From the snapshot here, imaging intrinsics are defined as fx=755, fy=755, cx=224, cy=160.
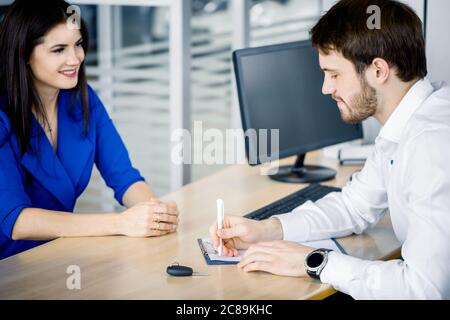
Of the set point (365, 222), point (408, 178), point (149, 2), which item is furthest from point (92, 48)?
point (408, 178)

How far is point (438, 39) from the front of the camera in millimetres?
2699

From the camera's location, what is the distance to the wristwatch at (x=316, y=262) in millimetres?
1712

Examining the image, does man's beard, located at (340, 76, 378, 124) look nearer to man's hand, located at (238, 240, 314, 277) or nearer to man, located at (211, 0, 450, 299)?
man, located at (211, 0, 450, 299)

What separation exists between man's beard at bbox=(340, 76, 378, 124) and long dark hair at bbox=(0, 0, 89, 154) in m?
0.93

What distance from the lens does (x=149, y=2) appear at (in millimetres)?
2885

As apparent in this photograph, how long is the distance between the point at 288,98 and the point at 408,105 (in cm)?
78

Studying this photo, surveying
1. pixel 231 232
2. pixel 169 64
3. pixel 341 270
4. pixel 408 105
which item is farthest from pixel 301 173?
pixel 169 64

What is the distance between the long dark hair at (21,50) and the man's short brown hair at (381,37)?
855 millimetres

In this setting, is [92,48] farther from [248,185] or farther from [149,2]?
[248,185]

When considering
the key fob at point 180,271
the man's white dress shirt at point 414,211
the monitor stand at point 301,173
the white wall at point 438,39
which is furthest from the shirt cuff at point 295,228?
the white wall at point 438,39

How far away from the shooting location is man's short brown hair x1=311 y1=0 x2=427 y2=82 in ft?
5.84

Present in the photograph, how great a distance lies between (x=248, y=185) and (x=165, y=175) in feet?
6.15

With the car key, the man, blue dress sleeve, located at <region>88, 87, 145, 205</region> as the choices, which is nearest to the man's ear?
the man
